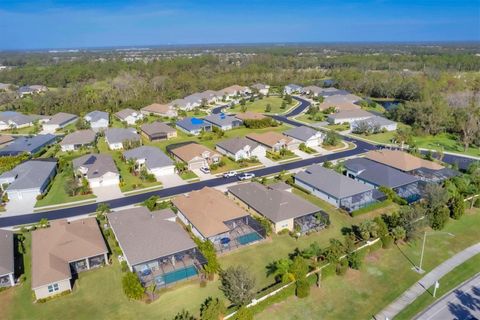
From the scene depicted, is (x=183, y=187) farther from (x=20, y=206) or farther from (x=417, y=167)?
(x=417, y=167)

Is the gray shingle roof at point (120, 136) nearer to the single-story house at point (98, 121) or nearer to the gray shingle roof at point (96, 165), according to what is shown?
the gray shingle roof at point (96, 165)

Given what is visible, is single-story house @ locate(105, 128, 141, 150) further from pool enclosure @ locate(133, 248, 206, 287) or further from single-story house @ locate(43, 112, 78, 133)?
pool enclosure @ locate(133, 248, 206, 287)

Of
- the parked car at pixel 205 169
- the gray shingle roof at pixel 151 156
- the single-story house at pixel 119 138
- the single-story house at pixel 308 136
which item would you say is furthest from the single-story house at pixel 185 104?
the parked car at pixel 205 169

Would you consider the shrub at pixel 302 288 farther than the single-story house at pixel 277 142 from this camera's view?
No

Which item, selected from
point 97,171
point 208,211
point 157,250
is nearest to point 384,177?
point 208,211

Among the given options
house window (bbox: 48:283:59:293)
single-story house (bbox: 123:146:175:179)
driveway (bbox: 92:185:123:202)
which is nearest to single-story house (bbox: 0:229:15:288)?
house window (bbox: 48:283:59:293)

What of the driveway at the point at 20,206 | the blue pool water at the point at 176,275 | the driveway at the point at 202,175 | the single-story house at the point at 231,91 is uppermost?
the single-story house at the point at 231,91

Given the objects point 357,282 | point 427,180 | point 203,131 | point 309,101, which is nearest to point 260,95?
point 309,101
